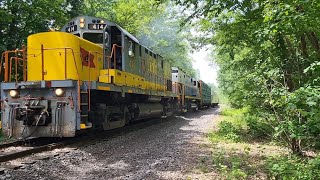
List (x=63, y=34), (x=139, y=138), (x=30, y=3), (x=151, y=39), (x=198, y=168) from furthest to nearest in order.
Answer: (x=151, y=39) → (x=30, y=3) → (x=139, y=138) → (x=63, y=34) → (x=198, y=168)

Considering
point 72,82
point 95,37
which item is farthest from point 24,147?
point 95,37

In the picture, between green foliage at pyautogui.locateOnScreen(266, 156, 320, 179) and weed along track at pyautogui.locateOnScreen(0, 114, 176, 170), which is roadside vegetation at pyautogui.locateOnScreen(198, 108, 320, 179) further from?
weed along track at pyautogui.locateOnScreen(0, 114, 176, 170)

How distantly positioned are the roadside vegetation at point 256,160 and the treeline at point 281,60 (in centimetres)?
32

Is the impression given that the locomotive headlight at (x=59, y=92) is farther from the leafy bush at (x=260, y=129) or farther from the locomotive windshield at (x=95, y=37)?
the leafy bush at (x=260, y=129)

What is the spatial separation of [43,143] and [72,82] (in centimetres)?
224

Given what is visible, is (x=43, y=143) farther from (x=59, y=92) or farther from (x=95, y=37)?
(x=95, y=37)

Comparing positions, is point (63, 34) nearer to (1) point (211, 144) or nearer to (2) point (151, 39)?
(1) point (211, 144)

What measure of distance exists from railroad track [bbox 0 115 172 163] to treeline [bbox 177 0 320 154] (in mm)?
5020

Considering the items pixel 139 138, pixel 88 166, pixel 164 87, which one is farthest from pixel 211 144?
pixel 164 87

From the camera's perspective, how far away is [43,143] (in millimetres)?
9734

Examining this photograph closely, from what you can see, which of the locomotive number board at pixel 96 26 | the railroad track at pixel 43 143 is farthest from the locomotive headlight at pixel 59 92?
the locomotive number board at pixel 96 26

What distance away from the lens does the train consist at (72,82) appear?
8.98m

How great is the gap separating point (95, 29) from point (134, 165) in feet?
19.3

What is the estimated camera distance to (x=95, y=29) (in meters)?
11.2
